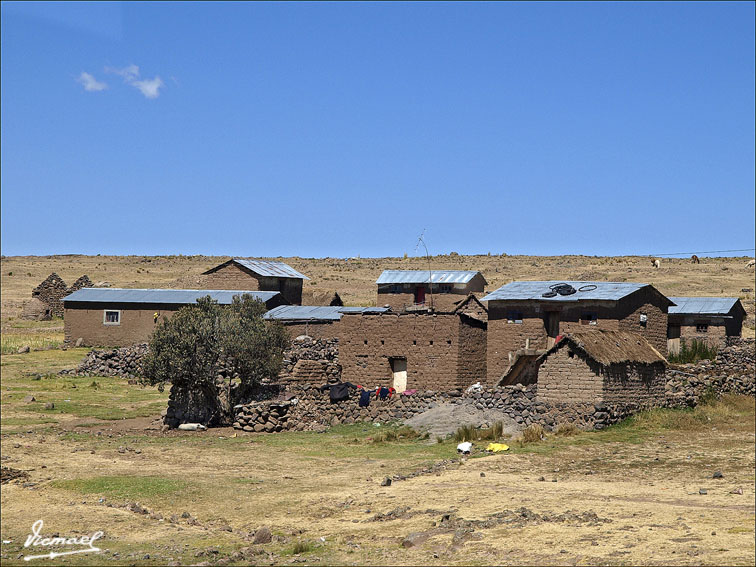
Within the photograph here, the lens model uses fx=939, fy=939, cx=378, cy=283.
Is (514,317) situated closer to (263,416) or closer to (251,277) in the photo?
(263,416)

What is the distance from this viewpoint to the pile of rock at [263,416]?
31.5 meters

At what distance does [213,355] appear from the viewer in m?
32.2

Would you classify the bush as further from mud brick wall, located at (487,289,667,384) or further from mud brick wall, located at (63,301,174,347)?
mud brick wall, located at (63,301,174,347)

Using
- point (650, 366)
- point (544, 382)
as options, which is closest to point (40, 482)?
point (544, 382)

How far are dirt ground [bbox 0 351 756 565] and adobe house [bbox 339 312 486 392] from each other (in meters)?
3.73

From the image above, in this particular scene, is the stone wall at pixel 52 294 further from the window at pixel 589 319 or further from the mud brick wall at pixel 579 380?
the mud brick wall at pixel 579 380

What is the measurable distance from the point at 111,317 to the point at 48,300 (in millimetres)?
14433

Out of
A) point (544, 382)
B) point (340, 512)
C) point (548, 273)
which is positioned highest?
point (548, 273)

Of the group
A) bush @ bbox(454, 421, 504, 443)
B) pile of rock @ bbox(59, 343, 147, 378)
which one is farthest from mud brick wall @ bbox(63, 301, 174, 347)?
bush @ bbox(454, 421, 504, 443)

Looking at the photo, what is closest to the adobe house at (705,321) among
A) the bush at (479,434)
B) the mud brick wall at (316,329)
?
the mud brick wall at (316,329)

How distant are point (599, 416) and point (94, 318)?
33.9 meters

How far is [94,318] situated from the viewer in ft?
175

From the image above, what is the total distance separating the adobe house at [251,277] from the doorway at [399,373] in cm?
2469

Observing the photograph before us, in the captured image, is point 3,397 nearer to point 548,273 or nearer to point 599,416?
point 599,416
